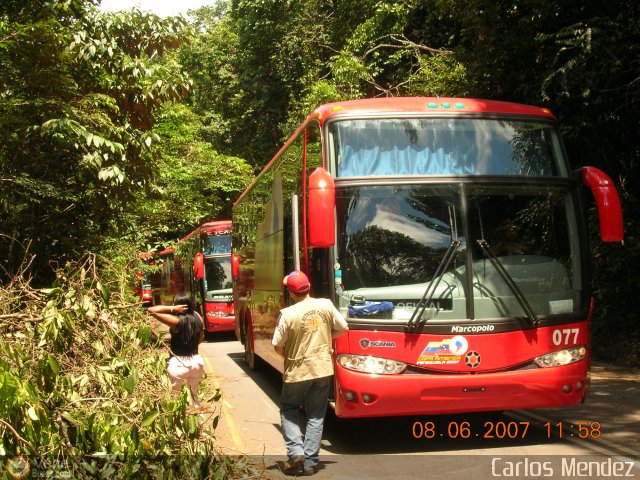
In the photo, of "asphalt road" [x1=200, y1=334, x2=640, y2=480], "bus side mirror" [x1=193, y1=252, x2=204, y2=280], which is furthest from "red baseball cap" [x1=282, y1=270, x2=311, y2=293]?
"bus side mirror" [x1=193, y1=252, x2=204, y2=280]

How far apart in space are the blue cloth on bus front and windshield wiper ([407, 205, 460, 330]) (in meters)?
0.26

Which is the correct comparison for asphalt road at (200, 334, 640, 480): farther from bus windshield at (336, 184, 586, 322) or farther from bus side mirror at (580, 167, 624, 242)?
bus side mirror at (580, 167, 624, 242)

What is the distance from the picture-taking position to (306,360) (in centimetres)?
693

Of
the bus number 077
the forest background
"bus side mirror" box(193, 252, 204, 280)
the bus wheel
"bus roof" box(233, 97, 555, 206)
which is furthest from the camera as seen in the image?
"bus side mirror" box(193, 252, 204, 280)

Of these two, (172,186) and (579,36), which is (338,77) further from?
(579,36)

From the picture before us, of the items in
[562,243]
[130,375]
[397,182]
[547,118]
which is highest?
[547,118]

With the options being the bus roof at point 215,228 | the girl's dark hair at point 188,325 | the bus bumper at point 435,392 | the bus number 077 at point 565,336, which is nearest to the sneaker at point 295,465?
the bus bumper at point 435,392

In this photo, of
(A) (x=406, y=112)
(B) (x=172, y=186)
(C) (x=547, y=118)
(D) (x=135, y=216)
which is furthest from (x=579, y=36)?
(B) (x=172, y=186)

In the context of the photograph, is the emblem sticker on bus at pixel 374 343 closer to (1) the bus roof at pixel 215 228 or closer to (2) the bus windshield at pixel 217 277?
(2) the bus windshield at pixel 217 277

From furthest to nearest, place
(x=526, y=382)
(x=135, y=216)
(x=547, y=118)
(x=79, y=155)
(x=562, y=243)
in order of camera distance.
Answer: (x=135, y=216)
(x=79, y=155)
(x=547, y=118)
(x=562, y=243)
(x=526, y=382)

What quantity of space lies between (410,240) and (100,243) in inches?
261

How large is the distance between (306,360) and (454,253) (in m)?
1.84

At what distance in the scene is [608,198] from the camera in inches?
307

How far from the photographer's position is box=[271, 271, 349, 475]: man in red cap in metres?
6.91
